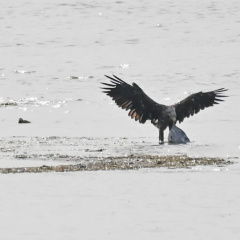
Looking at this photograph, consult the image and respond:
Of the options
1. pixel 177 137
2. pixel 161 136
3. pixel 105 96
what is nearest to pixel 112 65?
pixel 105 96

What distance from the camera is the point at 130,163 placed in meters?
17.5

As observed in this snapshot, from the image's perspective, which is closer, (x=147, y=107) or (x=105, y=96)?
(x=147, y=107)

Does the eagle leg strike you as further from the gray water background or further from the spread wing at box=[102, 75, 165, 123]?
the spread wing at box=[102, 75, 165, 123]

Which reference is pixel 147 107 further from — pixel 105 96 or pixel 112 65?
pixel 112 65

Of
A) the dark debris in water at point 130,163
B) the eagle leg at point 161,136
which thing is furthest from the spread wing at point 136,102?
the dark debris in water at point 130,163

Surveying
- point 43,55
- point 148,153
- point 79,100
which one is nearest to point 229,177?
point 148,153

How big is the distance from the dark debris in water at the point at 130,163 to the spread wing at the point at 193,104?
2.95 metres

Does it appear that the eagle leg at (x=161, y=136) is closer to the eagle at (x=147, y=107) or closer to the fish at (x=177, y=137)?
the eagle at (x=147, y=107)

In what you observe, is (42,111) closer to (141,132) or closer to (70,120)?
(70,120)

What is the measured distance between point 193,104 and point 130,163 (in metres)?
4.07

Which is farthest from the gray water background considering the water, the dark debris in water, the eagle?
the dark debris in water

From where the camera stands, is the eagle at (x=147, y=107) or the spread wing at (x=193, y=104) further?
the spread wing at (x=193, y=104)

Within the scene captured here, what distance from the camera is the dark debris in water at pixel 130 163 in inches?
661

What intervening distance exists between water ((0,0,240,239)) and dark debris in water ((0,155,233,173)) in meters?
0.48
